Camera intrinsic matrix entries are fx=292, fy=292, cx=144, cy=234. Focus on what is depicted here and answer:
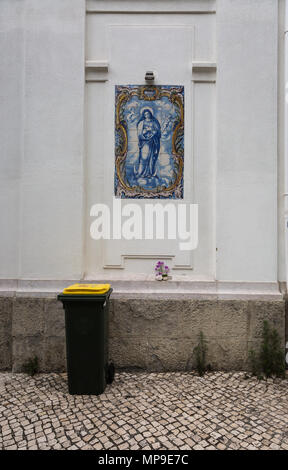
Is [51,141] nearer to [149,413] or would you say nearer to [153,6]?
[153,6]

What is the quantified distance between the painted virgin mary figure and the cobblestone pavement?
2924mm

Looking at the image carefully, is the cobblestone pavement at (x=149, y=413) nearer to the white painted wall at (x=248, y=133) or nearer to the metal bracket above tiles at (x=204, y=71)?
the white painted wall at (x=248, y=133)

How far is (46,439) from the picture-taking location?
2.69 meters

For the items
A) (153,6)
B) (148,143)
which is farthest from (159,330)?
(153,6)

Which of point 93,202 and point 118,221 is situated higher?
point 93,202

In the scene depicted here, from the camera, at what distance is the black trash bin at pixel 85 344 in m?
3.45

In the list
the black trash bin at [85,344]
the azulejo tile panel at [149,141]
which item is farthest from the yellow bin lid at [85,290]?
the azulejo tile panel at [149,141]

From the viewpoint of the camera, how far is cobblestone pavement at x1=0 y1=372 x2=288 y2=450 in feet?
8.76

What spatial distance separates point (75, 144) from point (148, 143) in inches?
42.3

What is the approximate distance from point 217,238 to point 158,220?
0.90m

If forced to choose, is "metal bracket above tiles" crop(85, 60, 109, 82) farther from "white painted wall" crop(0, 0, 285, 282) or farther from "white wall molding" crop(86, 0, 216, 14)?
"white wall molding" crop(86, 0, 216, 14)

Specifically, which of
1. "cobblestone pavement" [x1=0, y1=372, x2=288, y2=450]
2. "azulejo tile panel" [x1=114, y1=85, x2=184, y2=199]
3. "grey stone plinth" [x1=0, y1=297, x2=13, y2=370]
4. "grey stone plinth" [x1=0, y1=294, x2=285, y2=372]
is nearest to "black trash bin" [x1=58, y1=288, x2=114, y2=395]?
"cobblestone pavement" [x1=0, y1=372, x2=288, y2=450]

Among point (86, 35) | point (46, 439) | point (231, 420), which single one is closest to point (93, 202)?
point (86, 35)

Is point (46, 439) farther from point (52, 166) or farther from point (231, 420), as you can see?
point (52, 166)
